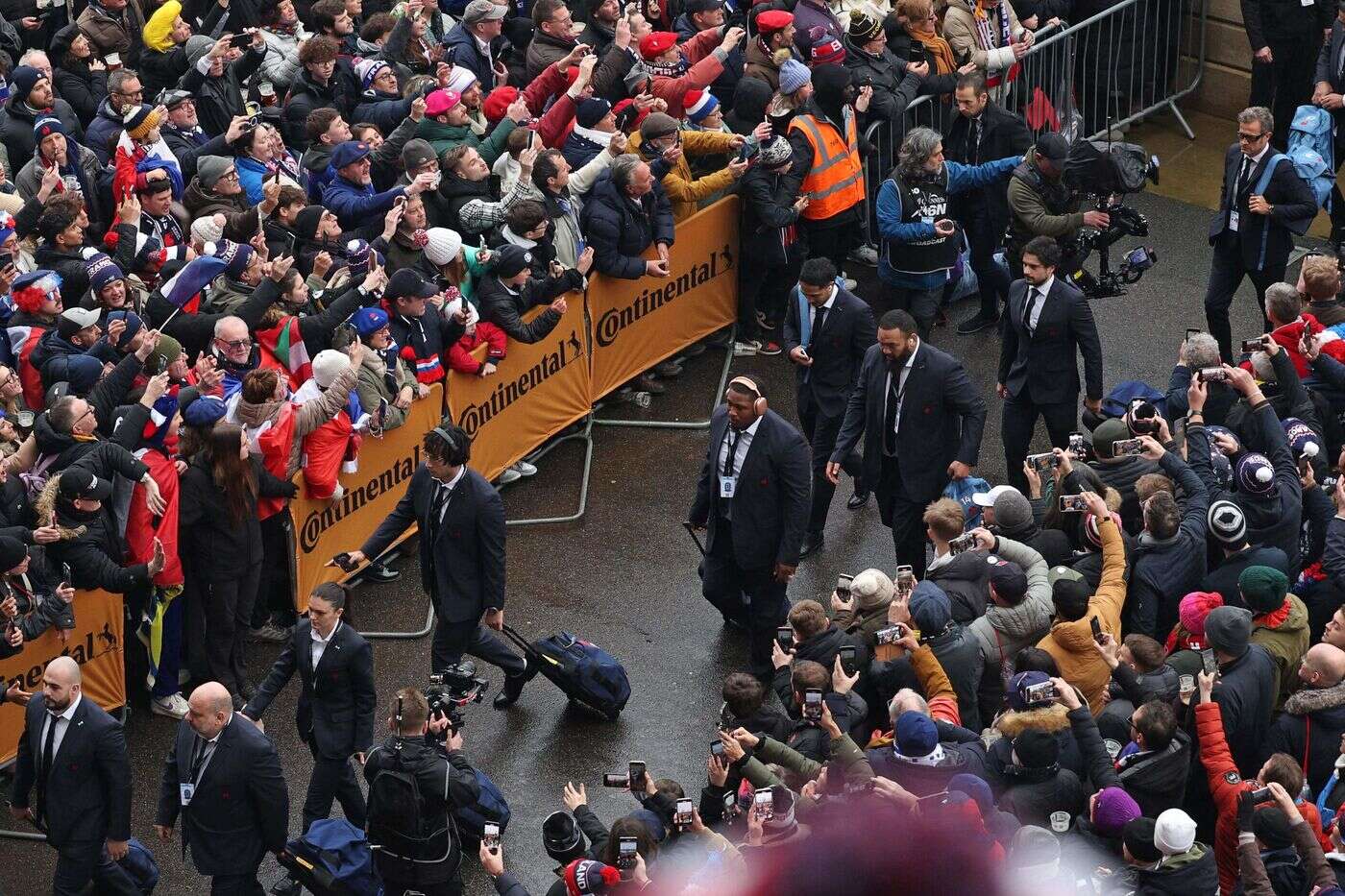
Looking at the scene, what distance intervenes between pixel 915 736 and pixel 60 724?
3781 mm

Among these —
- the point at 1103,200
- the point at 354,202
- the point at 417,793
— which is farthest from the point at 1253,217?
the point at 417,793

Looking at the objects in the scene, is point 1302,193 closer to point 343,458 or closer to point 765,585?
point 765,585

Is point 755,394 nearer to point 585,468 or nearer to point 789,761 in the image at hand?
point 789,761

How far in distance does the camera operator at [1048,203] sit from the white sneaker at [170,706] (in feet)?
20.8

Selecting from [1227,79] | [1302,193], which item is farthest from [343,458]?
[1227,79]

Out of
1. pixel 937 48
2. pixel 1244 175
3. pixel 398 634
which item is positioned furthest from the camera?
pixel 937 48

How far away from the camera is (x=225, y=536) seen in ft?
32.3

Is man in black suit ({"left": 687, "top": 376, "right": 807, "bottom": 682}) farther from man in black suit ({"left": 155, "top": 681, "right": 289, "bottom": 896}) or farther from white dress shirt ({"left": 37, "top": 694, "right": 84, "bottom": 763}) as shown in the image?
white dress shirt ({"left": 37, "top": 694, "right": 84, "bottom": 763})

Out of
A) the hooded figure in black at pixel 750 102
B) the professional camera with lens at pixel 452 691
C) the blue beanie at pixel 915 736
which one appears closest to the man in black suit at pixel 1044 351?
the hooded figure in black at pixel 750 102

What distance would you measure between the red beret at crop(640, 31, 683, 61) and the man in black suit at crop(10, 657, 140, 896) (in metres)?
7.28

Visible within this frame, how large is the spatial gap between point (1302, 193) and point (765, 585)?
535 cm

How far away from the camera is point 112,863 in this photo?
27.6 ft

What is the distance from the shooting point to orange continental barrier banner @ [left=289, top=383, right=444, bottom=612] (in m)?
10.7

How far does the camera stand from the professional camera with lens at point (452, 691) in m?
7.88
